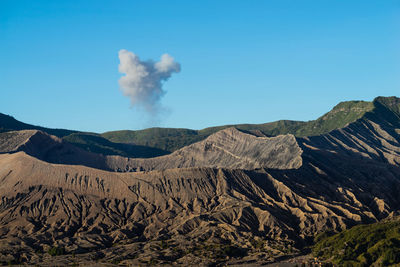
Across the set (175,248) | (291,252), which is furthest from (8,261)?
(291,252)

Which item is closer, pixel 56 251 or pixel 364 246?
pixel 364 246

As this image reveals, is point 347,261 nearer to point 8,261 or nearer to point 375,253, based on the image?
point 375,253

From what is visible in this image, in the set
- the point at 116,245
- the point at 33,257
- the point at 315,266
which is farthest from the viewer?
the point at 116,245

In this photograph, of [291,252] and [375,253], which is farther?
[291,252]

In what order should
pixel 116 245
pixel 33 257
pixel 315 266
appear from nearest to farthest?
1. pixel 315 266
2. pixel 33 257
3. pixel 116 245

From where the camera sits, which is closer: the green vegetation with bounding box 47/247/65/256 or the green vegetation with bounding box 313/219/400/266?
the green vegetation with bounding box 313/219/400/266

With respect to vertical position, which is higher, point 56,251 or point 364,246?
point 364,246

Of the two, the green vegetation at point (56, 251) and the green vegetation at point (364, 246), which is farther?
the green vegetation at point (56, 251)
